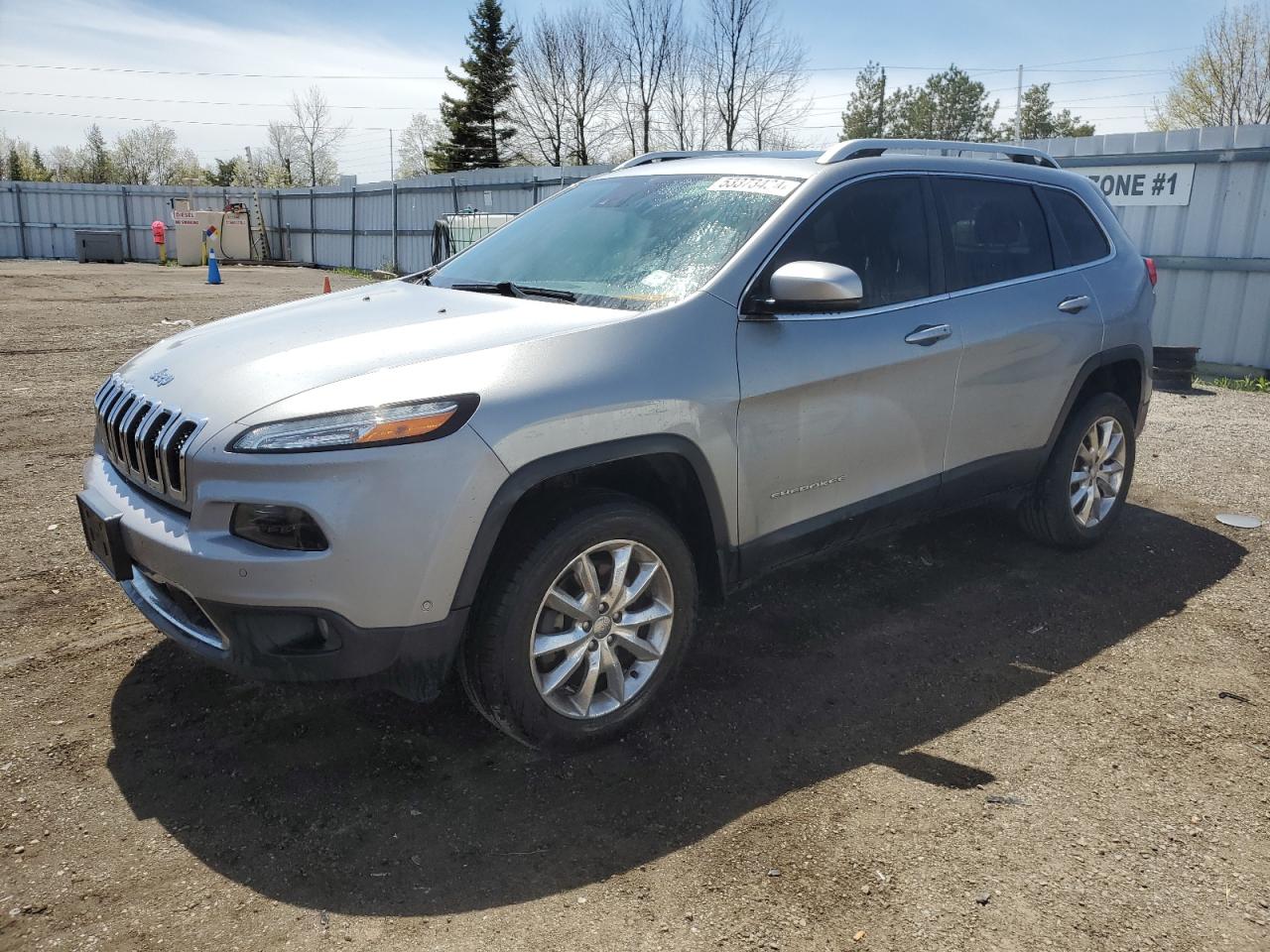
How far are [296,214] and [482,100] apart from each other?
1876 cm

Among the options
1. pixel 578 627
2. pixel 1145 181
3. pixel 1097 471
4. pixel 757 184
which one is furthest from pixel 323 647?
pixel 1145 181

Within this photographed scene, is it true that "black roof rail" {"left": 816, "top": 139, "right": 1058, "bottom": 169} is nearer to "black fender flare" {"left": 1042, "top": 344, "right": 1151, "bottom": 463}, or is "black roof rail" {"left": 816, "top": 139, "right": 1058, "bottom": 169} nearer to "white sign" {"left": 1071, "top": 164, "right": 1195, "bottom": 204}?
"black fender flare" {"left": 1042, "top": 344, "right": 1151, "bottom": 463}

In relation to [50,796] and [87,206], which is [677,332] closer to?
[50,796]

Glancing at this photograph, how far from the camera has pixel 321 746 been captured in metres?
3.10

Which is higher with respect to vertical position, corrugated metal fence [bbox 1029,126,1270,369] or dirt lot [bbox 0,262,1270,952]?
corrugated metal fence [bbox 1029,126,1270,369]

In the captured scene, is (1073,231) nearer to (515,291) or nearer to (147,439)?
(515,291)

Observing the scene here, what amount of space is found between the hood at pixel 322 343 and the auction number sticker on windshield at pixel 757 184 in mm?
864

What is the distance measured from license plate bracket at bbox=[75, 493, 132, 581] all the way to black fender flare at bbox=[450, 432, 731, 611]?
1.06m

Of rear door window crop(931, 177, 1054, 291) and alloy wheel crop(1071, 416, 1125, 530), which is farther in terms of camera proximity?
alloy wheel crop(1071, 416, 1125, 530)

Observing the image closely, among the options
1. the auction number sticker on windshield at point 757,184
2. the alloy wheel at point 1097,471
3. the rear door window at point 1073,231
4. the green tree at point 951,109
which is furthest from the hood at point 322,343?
the green tree at point 951,109

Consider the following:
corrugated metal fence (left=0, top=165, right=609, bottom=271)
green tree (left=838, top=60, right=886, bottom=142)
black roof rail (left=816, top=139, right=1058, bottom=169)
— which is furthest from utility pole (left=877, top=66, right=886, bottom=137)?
black roof rail (left=816, top=139, right=1058, bottom=169)

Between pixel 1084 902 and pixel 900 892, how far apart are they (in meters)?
0.45

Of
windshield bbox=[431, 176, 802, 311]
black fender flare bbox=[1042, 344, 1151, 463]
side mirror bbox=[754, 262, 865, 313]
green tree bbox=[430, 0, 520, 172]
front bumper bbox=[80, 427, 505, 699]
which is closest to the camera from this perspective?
front bumper bbox=[80, 427, 505, 699]

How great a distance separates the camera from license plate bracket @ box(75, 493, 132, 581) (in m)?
2.89
